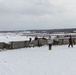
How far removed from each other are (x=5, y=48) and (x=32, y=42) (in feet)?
15.2

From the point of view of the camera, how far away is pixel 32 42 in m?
31.4

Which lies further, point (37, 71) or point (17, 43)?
point (17, 43)

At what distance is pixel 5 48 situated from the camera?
27719 mm

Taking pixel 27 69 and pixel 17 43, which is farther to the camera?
pixel 17 43

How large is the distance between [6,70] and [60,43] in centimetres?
2309

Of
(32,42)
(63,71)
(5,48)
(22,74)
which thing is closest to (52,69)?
(63,71)

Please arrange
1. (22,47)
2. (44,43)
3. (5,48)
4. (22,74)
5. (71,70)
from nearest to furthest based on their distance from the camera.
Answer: (22,74) < (71,70) < (5,48) < (22,47) < (44,43)

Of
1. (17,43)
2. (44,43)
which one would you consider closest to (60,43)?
(44,43)

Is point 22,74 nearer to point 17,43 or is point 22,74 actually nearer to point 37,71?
point 37,71

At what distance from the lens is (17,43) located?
95.7 feet

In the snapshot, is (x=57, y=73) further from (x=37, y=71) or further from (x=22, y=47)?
(x=22, y=47)

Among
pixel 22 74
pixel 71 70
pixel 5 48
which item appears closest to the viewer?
pixel 22 74

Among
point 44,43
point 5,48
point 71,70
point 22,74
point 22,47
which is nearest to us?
point 22,74

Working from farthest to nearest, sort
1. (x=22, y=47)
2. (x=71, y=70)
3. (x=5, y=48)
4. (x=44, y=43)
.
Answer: (x=44, y=43) → (x=22, y=47) → (x=5, y=48) → (x=71, y=70)
